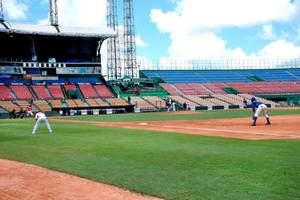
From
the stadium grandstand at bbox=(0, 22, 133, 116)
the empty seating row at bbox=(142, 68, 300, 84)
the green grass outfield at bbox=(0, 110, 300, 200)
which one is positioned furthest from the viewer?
the empty seating row at bbox=(142, 68, 300, 84)

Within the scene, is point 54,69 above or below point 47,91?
above

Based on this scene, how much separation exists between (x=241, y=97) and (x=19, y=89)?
3712cm

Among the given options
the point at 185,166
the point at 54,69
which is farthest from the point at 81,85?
the point at 185,166

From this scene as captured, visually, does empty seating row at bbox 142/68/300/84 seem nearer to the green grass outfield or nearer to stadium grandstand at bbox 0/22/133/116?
stadium grandstand at bbox 0/22/133/116

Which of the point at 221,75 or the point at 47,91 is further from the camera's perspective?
the point at 221,75

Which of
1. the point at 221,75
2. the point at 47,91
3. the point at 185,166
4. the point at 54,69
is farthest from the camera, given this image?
the point at 221,75

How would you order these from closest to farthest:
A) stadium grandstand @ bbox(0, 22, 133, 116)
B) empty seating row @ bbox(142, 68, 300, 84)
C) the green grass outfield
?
1. the green grass outfield
2. stadium grandstand @ bbox(0, 22, 133, 116)
3. empty seating row @ bbox(142, 68, 300, 84)

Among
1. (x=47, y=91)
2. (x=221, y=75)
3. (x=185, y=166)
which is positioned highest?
(x=221, y=75)

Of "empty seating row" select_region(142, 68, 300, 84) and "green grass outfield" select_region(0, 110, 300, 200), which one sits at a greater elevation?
"empty seating row" select_region(142, 68, 300, 84)

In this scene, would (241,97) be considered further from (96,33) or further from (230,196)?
(230,196)

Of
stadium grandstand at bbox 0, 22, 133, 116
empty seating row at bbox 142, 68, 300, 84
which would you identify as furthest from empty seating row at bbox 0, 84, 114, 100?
empty seating row at bbox 142, 68, 300, 84

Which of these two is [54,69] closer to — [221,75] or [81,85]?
[81,85]

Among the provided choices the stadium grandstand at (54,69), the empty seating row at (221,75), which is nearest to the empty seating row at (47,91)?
the stadium grandstand at (54,69)

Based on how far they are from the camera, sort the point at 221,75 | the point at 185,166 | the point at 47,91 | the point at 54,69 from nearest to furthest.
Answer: the point at 185,166 < the point at 47,91 < the point at 54,69 < the point at 221,75
